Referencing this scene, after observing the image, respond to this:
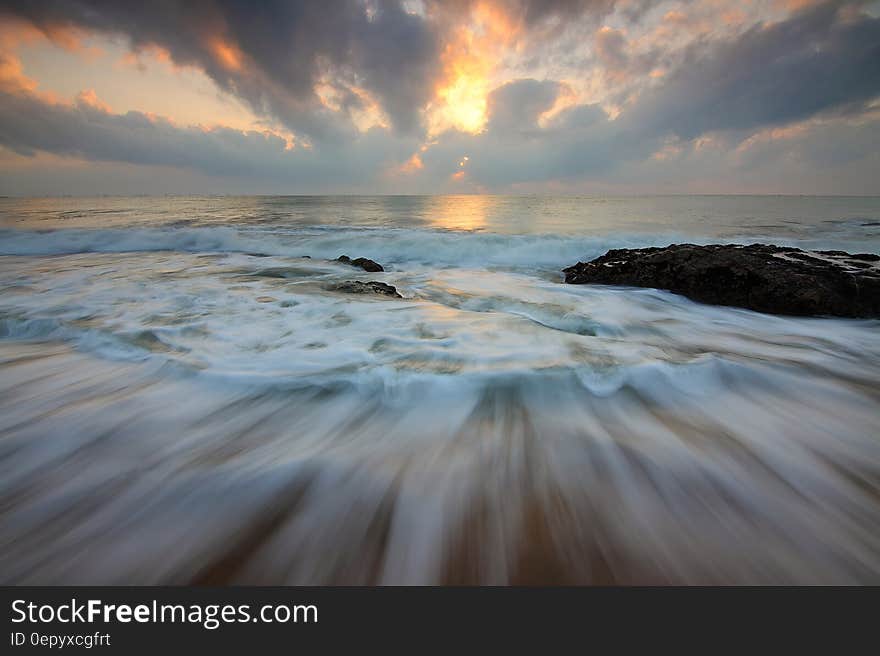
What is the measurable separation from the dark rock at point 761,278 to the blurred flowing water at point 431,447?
407mm

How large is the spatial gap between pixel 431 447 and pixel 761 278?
583 centimetres

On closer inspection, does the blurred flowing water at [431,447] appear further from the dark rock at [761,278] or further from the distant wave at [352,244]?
the distant wave at [352,244]

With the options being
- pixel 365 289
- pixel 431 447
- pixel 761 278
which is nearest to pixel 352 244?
pixel 365 289

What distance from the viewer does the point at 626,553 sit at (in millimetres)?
1434

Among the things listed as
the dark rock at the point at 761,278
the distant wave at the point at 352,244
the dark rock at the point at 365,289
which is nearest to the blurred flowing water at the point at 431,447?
the dark rock at the point at 761,278

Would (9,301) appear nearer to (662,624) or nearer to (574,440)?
(574,440)

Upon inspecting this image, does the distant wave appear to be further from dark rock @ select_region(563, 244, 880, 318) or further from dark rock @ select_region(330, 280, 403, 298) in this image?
dark rock @ select_region(330, 280, 403, 298)

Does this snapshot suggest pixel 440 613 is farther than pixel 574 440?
No

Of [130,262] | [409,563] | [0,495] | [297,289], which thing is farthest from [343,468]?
[130,262]

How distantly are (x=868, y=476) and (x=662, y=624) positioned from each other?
1753 mm

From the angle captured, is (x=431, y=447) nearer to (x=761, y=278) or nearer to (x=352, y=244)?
(x=761, y=278)

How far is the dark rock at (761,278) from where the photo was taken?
469 cm

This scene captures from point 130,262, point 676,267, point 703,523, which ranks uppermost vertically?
point 676,267

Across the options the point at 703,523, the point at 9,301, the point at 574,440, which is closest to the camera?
the point at 703,523
